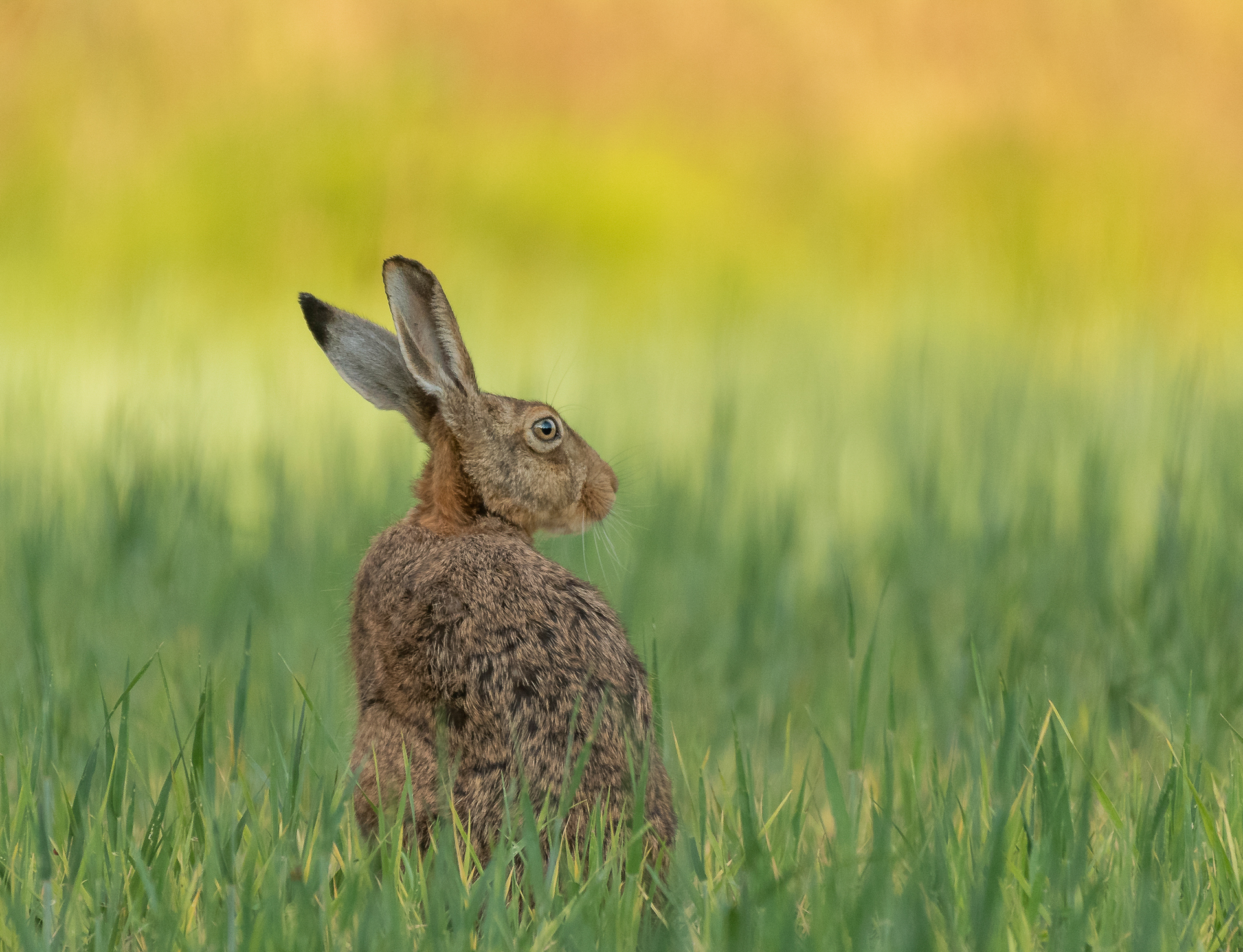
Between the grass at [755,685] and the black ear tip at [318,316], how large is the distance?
77cm

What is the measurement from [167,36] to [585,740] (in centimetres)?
1049

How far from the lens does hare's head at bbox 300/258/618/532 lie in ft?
12.1

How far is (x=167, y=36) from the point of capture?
11.8 metres

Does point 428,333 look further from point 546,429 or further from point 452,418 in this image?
point 546,429

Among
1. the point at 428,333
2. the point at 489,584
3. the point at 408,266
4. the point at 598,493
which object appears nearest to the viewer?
the point at 489,584

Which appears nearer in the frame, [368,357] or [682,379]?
[368,357]

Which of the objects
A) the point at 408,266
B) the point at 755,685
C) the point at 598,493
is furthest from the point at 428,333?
the point at 755,685

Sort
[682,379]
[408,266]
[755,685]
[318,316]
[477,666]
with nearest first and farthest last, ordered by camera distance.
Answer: [477,666] < [408,266] < [318,316] < [755,685] < [682,379]

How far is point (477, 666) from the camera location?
2.85 m

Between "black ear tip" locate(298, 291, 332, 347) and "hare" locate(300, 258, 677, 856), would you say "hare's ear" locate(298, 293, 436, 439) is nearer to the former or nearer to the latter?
"black ear tip" locate(298, 291, 332, 347)

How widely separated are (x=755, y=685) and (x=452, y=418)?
1.18m

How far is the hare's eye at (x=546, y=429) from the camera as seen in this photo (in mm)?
3822

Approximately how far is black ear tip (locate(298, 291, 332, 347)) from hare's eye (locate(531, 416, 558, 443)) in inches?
23.5

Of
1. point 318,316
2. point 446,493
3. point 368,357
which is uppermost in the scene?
point 318,316
